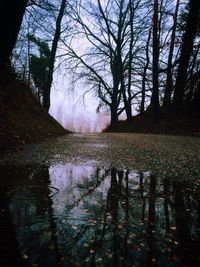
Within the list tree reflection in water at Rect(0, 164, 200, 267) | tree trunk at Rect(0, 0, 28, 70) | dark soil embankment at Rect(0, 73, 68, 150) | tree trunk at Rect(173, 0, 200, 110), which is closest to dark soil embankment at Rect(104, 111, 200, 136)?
tree trunk at Rect(173, 0, 200, 110)

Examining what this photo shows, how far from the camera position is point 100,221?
2039mm

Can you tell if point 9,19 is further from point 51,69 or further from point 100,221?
point 51,69

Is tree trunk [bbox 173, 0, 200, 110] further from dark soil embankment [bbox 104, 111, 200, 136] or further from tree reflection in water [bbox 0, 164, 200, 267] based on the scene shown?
tree reflection in water [bbox 0, 164, 200, 267]

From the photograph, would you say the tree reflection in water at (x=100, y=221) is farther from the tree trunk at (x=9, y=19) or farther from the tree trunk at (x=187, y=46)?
the tree trunk at (x=187, y=46)

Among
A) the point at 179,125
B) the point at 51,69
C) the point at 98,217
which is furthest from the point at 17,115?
the point at 179,125

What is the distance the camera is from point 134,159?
511cm

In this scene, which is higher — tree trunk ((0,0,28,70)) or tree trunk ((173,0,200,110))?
tree trunk ((173,0,200,110))

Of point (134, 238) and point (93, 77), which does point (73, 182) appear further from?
point (93, 77)

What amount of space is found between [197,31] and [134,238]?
14556 mm

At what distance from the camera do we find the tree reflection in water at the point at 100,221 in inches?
60.8

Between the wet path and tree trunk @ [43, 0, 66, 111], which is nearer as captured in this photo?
the wet path

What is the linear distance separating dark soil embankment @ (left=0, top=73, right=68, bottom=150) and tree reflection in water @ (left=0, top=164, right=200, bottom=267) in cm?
301

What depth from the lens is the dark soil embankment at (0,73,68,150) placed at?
6.21 meters

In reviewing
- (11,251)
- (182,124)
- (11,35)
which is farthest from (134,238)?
(182,124)
